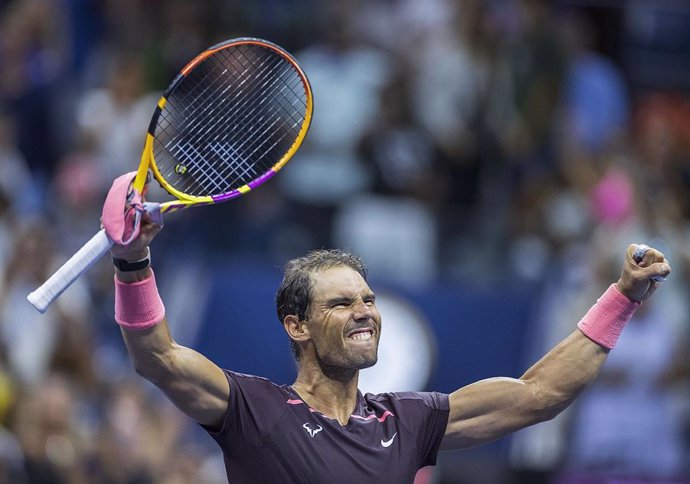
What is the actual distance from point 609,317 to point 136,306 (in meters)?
1.89

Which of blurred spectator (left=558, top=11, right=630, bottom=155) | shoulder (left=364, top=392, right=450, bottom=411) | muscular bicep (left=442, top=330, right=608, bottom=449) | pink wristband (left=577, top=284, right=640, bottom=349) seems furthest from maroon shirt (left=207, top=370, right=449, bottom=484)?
blurred spectator (left=558, top=11, right=630, bottom=155)

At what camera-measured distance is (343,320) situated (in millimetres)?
5238

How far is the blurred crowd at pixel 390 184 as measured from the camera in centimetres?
988

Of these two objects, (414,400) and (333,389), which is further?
(414,400)

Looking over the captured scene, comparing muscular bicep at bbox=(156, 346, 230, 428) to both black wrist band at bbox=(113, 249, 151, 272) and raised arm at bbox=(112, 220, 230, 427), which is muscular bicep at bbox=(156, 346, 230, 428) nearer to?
raised arm at bbox=(112, 220, 230, 427)

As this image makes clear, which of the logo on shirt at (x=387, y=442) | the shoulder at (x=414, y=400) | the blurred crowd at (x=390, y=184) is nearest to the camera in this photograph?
the logo on shirt at (x=387, y=442)

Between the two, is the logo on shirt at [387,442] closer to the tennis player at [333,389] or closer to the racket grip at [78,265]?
the tennis player at [333,389]

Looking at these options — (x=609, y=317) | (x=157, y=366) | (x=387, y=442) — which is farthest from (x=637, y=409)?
(x=157, y=366)

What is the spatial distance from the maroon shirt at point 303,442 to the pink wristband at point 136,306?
392 mm

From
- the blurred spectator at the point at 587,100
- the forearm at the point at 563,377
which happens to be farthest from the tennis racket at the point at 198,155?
the blurred spectator at the point at 587,100

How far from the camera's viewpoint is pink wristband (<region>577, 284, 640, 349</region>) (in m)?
5.54

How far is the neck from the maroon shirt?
4 centimetres

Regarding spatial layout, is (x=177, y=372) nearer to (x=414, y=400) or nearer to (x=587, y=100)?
(x=414, y=400)

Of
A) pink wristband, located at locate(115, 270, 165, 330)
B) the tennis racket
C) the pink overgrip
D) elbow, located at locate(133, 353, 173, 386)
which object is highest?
the tennis racket
